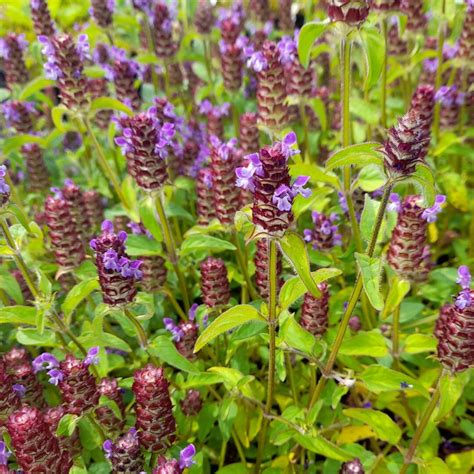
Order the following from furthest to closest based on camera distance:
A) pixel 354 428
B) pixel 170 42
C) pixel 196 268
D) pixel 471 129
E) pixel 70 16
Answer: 1. pixel 70 16
2. pixel 170 42
3. pixel 471 129
4. pixel 196 268
5. pixel 354 428

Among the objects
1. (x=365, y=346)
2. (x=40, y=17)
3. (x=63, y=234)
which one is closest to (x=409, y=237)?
(x=365, y=346)

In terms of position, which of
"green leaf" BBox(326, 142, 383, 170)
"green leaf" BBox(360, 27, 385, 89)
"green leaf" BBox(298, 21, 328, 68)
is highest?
"green leaf" BBox(298, 21, 328, 68)

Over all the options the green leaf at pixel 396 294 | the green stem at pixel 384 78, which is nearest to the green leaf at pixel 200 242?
the green leaf at pixel 396 294

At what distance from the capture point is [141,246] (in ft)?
11.7

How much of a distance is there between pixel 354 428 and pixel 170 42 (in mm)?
3736

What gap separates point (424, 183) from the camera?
231cm

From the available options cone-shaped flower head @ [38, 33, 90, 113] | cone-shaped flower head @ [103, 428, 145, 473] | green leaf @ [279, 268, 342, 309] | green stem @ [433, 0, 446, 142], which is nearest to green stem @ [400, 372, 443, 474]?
green leaf @ [279, 268, 342, 309]

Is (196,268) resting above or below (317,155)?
below

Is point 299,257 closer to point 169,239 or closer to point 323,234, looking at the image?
point 169,239

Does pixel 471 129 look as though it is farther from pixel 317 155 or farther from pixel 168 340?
pixel 168 340

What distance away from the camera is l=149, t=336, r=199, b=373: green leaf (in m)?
3.00

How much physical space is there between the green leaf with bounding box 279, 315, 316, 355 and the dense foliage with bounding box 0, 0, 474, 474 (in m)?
0.01

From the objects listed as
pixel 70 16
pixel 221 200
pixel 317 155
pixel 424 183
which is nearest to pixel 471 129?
pixel 317 155

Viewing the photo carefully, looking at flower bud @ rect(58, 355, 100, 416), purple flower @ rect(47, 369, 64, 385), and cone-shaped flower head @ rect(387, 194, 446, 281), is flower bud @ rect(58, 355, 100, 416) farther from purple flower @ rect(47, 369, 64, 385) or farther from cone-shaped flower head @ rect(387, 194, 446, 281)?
cone-shaped flower head @ rect(387, 194, 446, 281)
